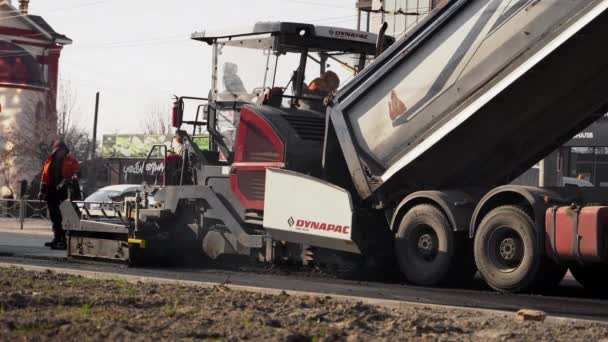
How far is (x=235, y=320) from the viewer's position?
798cm

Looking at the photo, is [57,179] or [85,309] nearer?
[85,309]

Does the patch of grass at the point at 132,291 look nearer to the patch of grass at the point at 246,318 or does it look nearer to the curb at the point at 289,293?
the curb at the point at 289,293

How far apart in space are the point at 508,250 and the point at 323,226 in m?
2.47

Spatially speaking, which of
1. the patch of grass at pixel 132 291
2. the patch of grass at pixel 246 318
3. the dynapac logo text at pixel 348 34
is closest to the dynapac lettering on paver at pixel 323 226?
the dynapac logo text at pixel 348 34

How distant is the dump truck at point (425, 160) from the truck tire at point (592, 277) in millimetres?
17

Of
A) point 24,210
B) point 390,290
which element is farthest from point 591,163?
point 390,290

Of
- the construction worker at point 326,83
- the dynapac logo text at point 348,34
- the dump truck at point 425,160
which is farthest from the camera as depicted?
the dynapac logo text at point 348,34

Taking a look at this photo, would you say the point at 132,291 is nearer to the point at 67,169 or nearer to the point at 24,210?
the point at 67,169

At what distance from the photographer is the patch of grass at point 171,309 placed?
8.16 m

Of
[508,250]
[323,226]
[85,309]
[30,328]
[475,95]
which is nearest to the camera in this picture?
[30,328]

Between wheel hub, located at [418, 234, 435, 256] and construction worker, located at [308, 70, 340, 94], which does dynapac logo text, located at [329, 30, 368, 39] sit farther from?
wheel hub, located at [418, 234, 435, 256]

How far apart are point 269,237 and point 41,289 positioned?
4393 mm

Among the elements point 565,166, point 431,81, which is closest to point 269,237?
point 431,81

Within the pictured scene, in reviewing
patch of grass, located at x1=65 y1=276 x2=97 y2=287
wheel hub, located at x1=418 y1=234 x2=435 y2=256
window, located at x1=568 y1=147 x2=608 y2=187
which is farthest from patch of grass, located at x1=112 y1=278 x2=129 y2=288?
window, located at x1=568 y1=147 x2=608 y2=187
